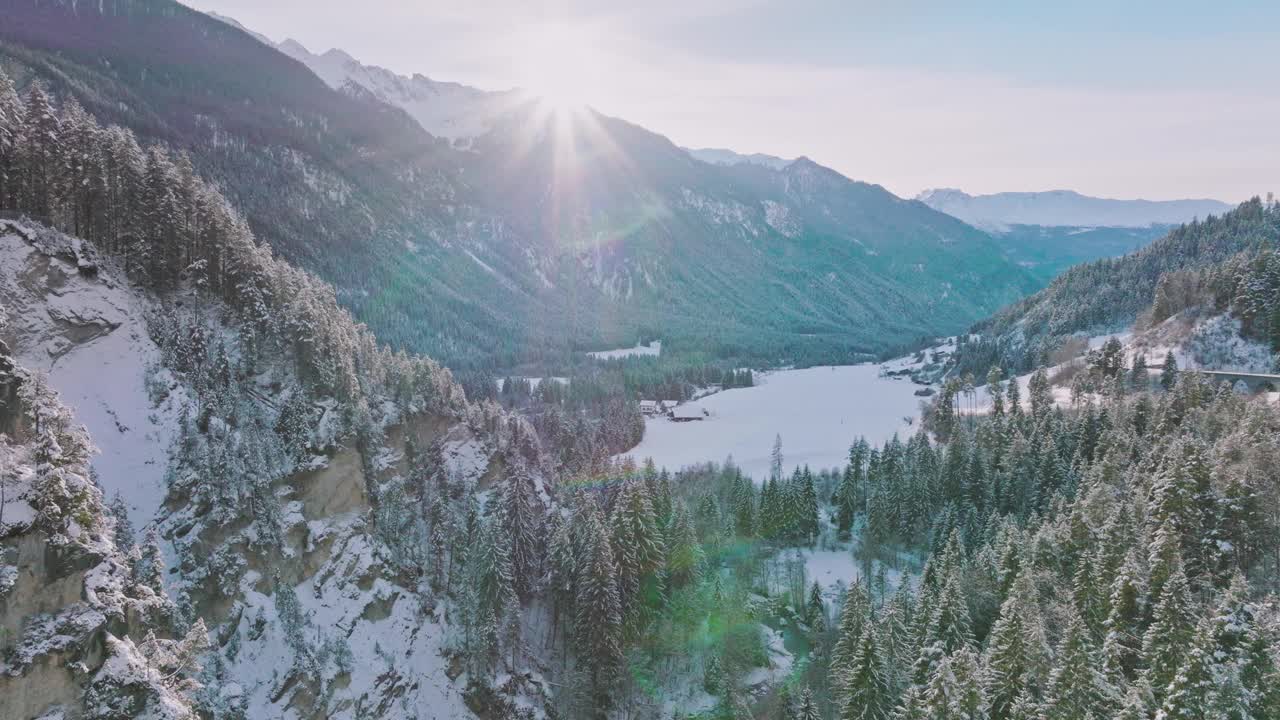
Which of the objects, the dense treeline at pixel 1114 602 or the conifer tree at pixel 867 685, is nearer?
the dense treeline at pixel 1114 602

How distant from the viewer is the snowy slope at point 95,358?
2067 inches

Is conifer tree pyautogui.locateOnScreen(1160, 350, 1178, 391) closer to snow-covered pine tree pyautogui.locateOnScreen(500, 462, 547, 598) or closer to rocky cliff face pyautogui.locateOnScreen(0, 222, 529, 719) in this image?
snow-covered pine tree pyautogui.locateOnScreen(500, 462, 547, 598)

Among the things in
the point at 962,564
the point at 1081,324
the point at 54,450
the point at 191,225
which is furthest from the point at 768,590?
the point at 1081,324

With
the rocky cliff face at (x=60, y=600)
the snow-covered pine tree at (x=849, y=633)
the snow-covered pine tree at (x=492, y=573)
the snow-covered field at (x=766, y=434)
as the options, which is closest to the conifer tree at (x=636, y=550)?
the snow-covered pine tree at (x=492, y=573)

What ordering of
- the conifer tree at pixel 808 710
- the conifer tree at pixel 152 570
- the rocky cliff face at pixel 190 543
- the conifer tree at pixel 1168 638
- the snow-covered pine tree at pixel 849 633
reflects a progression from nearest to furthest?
the rocky cliff face at pixel 190 543 < the conifer tree at pixel 1168 638 < the conifer tree at pixel 152 570 < the conifer tree at pixel 808 710 < the snow-covered pine tree at pixel 849 633

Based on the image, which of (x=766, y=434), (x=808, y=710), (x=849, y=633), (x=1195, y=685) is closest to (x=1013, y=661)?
(x=1195, y=685)

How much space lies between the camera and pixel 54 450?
107 ft

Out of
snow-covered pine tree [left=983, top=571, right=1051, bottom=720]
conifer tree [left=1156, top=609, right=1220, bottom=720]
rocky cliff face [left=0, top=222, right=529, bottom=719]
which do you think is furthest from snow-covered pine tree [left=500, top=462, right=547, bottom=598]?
conifer tree [left=1156, top=609, right=1220, bottom=720]

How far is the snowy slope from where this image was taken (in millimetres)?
52500

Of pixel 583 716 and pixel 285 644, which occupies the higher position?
pixel 285 644

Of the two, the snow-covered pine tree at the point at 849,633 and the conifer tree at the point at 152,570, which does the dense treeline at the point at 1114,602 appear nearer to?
the snow-covered pine tree at the point at 849,633

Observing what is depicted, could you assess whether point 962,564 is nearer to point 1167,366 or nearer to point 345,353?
point 345,353

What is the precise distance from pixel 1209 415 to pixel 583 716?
8242 centimetres

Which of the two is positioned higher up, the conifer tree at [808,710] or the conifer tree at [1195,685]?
the conifer tree at [1195,685]
